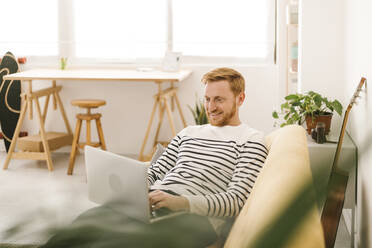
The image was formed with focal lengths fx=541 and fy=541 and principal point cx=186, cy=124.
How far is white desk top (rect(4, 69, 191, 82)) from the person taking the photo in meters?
4.50

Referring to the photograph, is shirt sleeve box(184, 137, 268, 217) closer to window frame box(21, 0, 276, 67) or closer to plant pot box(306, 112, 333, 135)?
plant pot box(306, 112, 333, 135)

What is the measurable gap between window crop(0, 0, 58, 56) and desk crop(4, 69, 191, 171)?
0.31 metres

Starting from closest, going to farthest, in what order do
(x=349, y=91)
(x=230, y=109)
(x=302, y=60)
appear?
1. (x=230, y=109)
2. (x=349, y=91)
3. (x=302, y=60)

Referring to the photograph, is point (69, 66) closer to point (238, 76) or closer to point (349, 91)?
point (349, 91)

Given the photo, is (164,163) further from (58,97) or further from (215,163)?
(58,97)

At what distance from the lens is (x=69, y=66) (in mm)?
5363

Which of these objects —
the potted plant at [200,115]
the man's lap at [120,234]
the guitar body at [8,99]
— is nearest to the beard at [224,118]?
the man's lap at [120,234]

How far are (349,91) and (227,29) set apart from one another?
86.0 inches

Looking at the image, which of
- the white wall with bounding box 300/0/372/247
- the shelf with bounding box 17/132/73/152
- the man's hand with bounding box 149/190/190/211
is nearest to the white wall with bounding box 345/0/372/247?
the white wall with bounding box 300/0/372/247

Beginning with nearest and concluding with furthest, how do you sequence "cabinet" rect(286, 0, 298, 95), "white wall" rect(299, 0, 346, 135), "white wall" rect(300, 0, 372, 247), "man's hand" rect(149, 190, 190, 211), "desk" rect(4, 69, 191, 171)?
"man's hand" rect(149, 190, 190, 211)
"white wall" rect(300, 0, 372, 247)
"white wall" rect(299, 0, 346, 135)
"cabinet" rect(286, 0, 298, 95)
"desk" rect(4, 69, 191, 171)

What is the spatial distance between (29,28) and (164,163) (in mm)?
3621

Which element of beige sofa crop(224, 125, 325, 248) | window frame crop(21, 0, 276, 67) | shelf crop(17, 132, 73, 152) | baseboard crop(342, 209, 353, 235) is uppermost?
window frame crop(21, 0, 276, 67)

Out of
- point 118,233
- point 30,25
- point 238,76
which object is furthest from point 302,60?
point 118,233

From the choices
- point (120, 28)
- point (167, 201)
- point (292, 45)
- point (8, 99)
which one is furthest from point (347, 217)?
point (8, 99)
